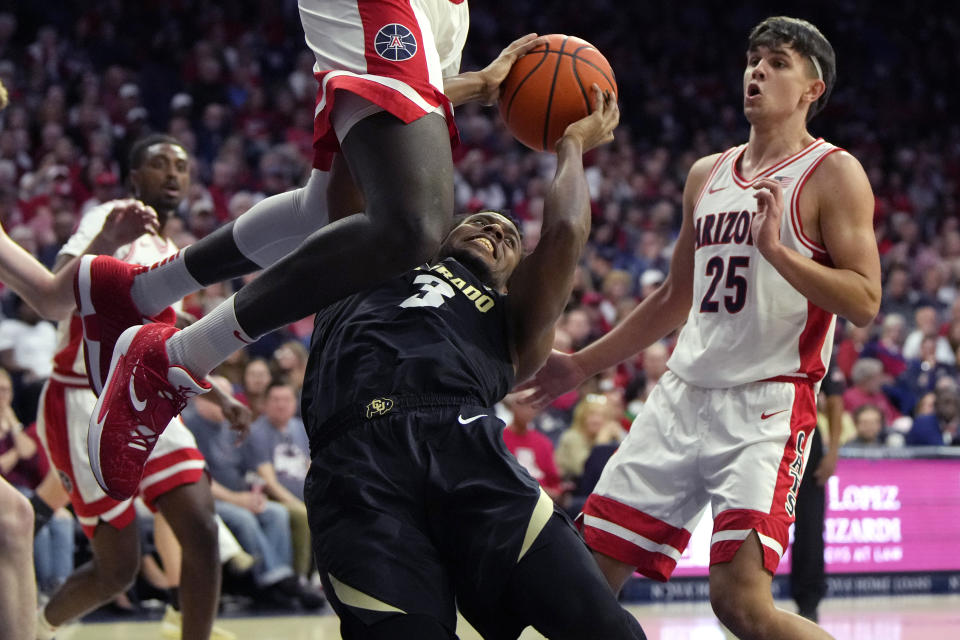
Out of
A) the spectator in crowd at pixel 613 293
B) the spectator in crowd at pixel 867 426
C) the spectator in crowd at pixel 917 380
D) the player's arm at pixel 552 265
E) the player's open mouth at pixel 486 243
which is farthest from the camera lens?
the spectator in crowd at pixel 613 293

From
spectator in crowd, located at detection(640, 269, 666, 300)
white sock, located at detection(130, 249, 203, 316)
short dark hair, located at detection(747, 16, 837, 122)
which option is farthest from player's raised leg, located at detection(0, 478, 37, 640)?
spectator in crowd, located at detection(640, 269, 666, 300)

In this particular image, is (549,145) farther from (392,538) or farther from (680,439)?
(392,538)

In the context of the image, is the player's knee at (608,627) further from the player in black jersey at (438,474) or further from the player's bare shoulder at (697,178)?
the player's bare shoulder at (697,178)

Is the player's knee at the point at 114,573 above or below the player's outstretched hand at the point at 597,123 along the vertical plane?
below

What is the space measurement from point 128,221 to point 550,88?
1404 millimetres

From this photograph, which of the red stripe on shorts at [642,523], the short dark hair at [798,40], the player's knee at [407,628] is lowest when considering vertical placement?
the red stripe on shorts at [642,523]

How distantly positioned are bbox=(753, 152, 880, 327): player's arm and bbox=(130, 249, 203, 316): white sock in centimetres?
169

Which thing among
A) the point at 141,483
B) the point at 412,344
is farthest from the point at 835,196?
the point at 141,483

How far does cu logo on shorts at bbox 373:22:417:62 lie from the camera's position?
3018 millimetres

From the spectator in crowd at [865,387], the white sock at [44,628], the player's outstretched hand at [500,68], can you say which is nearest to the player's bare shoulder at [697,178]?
the player's outstretched hand at [500,68]

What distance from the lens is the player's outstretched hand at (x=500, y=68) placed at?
358 centimetres

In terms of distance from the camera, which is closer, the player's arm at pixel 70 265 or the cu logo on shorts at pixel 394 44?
the cu logo on shorts at pixel 394 44

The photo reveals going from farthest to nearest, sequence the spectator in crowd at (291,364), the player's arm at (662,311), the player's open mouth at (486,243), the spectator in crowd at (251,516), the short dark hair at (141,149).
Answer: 1. the spectator in crowd at (291,364)
2. the spectator in crowd at (251,516)
3. the short dark hair at (141,149)
4. the player's arm at (662,311)
5. the player's open mouth at (486,243)

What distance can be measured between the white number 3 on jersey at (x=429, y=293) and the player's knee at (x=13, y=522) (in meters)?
1.20
